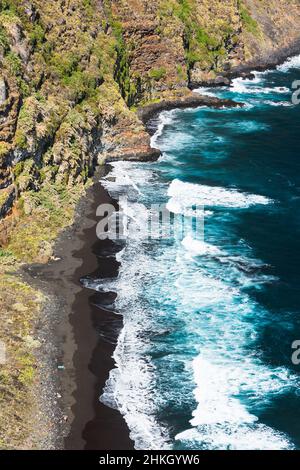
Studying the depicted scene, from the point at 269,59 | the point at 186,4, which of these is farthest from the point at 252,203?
the point at 269,59

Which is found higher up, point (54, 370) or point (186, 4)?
point (186, 4)

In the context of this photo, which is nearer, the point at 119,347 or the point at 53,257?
the point at 119,347

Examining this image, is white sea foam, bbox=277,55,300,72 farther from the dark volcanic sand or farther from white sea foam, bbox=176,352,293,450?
white sea foam, bbox=176,352,293,450

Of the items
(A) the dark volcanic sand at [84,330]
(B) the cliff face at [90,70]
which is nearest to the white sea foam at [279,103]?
(B) the cliff face at [90,70]

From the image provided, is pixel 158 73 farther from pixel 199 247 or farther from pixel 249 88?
pixel 199 247

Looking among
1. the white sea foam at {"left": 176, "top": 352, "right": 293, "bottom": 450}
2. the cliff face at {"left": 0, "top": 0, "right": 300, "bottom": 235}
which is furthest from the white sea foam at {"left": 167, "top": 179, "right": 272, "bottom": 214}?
the white sea foam at {"left": 176, "top": 352, "right": 293, "bottom": 450}

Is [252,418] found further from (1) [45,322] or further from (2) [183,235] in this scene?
(2) [183,235]

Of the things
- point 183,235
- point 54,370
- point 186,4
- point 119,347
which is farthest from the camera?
point 186,4
